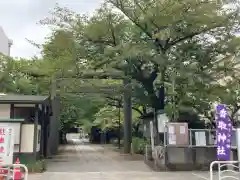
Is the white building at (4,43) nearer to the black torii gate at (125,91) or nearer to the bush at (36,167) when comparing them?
the black torii gate at (125,91)

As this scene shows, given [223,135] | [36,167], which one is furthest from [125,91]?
[223,135]

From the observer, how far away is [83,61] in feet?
62.1

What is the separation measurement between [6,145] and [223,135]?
6712mm

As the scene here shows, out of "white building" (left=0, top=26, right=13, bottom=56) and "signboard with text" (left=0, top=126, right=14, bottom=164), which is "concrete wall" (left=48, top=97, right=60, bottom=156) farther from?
"white building" (left=0, top=26, right=13, bottom=56)

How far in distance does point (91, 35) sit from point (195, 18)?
5.28 metres

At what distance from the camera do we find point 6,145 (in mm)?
9867

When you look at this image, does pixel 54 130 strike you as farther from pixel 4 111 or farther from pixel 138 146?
pixel 4 111

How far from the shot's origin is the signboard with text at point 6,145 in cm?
973

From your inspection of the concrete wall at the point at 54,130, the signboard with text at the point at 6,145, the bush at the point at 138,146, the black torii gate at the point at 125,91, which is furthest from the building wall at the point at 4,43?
the signboard with text at the point at 6,145

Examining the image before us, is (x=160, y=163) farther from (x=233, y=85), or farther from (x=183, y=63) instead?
(x=233, y=85)

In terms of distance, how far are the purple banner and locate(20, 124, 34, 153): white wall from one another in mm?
8624

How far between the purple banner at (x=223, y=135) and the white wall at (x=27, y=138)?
340 inches

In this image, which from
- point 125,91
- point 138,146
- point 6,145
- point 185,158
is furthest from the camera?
point 138,146

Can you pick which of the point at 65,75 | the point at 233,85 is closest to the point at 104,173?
the point at 65,75
